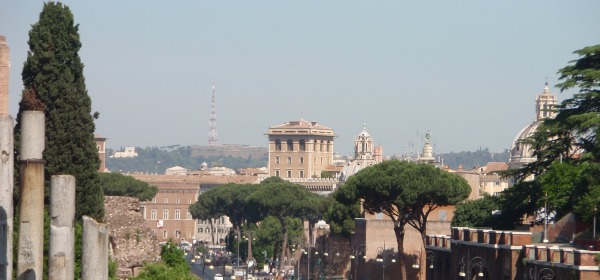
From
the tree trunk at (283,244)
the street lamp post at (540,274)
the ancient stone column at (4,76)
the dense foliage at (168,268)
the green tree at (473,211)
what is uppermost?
the ancient stone column at (4,76)

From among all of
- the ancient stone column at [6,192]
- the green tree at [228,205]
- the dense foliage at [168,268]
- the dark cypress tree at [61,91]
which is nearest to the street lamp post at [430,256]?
the dense foliage at [168,268]

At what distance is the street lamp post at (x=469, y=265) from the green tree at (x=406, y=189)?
671 inches

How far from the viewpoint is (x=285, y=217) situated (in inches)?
4803

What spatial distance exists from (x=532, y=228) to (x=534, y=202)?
0.86 metres

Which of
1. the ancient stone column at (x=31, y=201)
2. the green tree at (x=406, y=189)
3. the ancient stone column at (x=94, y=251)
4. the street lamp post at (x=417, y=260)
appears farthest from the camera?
the street lamp post at (x=417, y=260)

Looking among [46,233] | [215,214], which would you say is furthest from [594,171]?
[215,214]

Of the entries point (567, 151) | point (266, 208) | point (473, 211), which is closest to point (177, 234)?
point (266, 208)

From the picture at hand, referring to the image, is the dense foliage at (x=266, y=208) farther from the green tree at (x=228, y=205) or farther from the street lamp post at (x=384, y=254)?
→ the street lamp post at (x=384, y=254)

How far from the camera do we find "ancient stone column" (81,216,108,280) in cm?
1841

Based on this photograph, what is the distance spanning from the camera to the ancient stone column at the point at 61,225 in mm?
18453

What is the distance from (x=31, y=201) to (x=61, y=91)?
1353 cm

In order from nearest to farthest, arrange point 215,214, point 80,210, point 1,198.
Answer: point 1,198 → point 80,210 → point 215,214

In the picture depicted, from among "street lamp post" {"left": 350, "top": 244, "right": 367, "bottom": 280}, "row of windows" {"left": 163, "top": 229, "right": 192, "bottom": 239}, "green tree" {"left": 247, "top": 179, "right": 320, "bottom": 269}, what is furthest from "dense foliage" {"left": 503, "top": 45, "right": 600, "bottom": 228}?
"row of windows" {"left": 163, "top": 229, "right": 192, "bottom": 239}

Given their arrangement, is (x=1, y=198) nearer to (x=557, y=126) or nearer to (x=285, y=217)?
(x=557, y=126)
